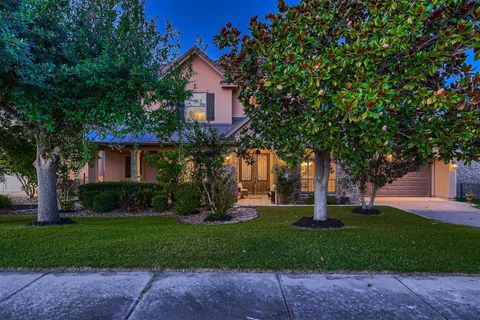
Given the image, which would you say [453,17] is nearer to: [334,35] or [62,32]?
[334,35]

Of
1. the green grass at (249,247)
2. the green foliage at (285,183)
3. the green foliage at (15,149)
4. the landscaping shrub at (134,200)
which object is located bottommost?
the green grass at (249,247)

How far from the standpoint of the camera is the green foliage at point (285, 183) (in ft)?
41.0

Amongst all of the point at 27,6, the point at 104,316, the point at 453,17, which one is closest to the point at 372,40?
the point at 453,17

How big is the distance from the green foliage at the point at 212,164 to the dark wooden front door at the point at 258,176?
7.50 m

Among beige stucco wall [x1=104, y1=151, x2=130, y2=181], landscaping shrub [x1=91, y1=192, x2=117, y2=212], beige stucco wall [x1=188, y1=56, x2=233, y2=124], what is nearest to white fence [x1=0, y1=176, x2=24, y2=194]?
beige stucco wall [x1=104, y1=151, x2=130, y2=181]

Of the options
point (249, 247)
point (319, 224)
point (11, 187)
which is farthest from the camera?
point (11, 187)

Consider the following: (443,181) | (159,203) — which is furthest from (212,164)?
(443,181)

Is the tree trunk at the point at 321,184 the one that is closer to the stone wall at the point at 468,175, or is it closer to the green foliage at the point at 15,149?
the green foliage at the point at 15,149

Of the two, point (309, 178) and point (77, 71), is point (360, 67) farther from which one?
point (309, 178)

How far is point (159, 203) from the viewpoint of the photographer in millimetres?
10633

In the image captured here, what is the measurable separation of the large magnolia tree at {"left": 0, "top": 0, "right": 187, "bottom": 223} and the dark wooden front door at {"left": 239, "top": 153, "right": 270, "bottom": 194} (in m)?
9.60

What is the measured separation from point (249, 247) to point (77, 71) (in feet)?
14.7

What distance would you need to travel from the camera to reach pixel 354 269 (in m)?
4.59

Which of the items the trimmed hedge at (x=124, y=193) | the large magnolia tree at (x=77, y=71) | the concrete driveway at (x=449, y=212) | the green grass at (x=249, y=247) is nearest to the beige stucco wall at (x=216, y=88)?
the trimmed hedge at (x=124, y=193)
